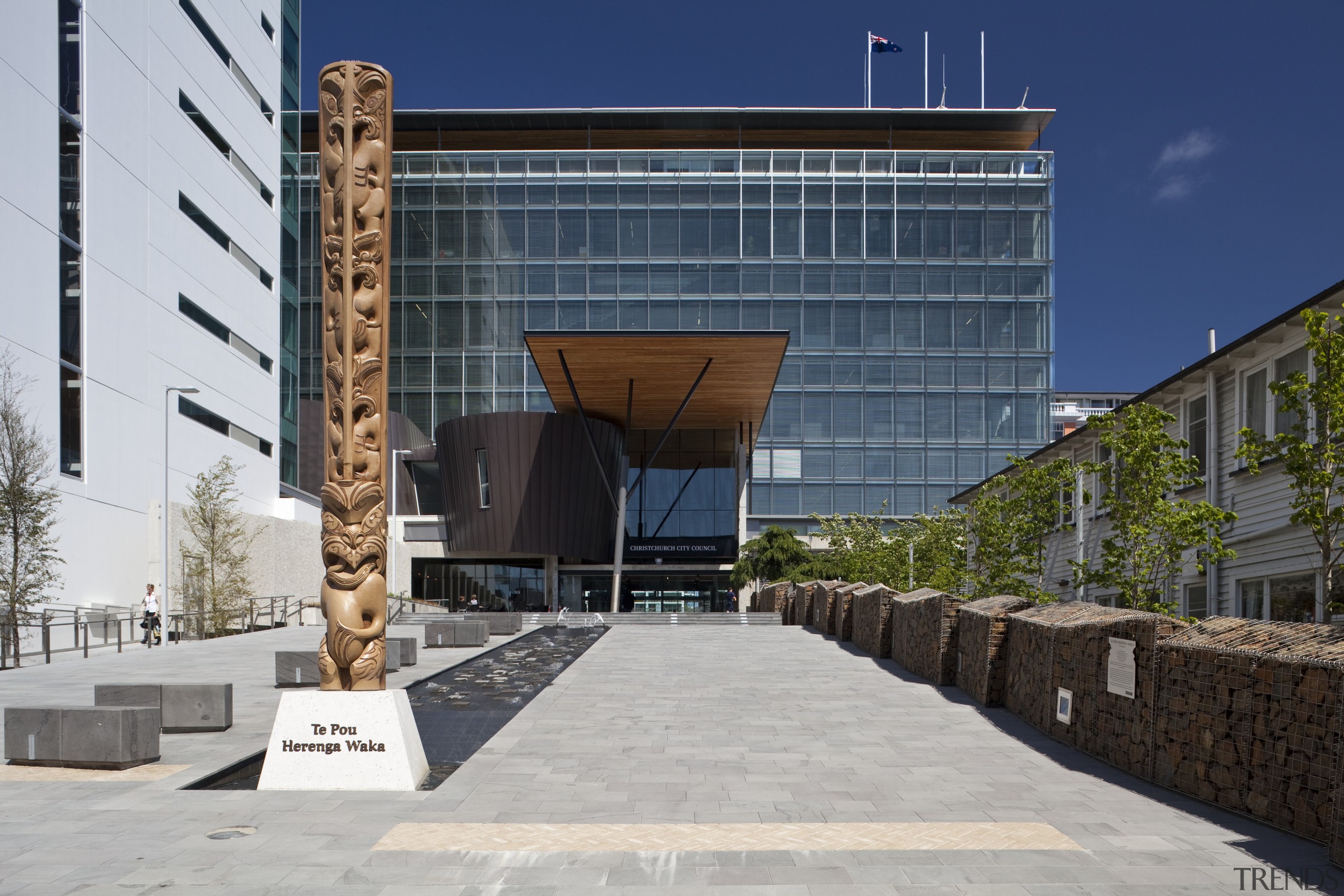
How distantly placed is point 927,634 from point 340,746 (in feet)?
36.8

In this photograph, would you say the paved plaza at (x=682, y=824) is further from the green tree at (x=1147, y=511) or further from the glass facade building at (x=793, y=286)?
the glass facade building at (x=793, y=286)

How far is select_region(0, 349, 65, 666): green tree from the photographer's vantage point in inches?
933

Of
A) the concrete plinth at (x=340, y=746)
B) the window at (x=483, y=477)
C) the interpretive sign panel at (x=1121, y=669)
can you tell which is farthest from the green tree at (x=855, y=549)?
the concrete plinth at (x=340, y=746)

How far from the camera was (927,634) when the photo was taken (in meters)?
17.6

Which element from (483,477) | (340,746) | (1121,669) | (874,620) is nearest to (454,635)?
(874,620)

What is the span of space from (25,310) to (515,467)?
84.6 feet

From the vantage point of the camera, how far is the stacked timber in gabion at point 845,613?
84.1 ft

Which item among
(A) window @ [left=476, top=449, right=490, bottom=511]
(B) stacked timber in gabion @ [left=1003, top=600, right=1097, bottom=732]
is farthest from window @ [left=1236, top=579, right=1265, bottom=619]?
(A) window @ [left=476, top=449, right=490, bottom=511]

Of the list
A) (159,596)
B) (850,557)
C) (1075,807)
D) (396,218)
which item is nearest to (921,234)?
(850,557)

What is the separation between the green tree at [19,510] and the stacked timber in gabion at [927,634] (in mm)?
18665

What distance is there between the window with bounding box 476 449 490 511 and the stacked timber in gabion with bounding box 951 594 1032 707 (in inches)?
1454

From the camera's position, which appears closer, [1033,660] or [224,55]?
[1033,660]

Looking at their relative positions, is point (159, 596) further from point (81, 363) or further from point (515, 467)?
point (515, 467)

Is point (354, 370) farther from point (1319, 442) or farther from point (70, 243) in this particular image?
point (70, 243)
